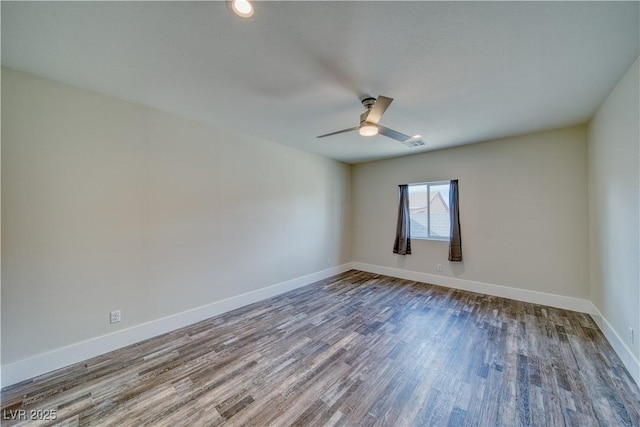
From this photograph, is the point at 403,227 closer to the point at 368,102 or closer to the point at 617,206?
the point at 617,206

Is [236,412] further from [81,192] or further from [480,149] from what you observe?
[480,149]

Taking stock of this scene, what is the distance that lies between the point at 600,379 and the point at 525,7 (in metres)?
2.86

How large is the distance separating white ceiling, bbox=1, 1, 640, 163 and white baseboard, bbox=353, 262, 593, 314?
252 centimetres

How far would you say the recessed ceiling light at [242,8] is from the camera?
54.1 inches

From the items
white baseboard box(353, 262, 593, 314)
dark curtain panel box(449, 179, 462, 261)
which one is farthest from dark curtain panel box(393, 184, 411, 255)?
dark curtain panel box(449, 179, 462, 261)

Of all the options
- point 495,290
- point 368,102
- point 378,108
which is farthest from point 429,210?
point 378,108

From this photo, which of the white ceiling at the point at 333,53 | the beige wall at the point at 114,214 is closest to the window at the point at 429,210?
the white ceiling at the point at 333,53

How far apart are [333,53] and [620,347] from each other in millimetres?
3678

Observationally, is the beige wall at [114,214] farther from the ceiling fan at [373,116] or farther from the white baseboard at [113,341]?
the ceiling fan at [373,116]

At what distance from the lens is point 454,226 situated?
4309 mm

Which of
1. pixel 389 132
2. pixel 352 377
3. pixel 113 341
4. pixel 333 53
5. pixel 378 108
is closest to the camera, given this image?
pixel 333 53

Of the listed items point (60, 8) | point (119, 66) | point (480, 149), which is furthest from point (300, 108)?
point (480, 149)

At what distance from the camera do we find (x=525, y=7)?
1.41m

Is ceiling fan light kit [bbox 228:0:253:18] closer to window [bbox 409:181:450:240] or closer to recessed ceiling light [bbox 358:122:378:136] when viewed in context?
recessed ceiling light [bbox 358:122:378:136]
